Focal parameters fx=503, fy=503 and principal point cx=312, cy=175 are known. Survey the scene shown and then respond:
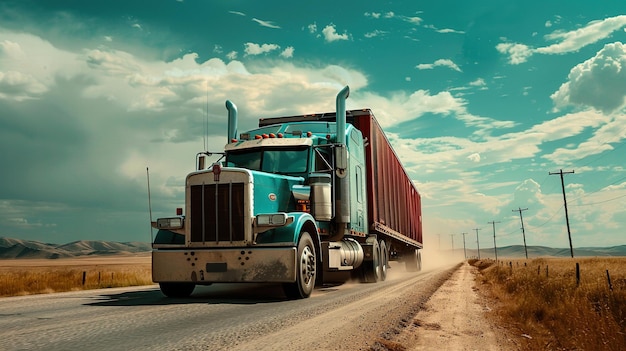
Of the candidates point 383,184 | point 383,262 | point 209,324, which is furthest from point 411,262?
point 209,324

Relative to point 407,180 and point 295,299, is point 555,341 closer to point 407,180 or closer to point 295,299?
point 295,299

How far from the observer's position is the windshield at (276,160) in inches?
400

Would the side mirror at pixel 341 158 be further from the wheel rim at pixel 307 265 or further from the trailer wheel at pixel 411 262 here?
the trailer wheel at pixel 411 262

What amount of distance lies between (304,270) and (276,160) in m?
2.46

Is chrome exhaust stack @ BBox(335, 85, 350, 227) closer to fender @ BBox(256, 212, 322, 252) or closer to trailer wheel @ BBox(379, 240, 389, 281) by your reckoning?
fender @ BBox(256, 212, 322, 252)

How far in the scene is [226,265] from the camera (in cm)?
855

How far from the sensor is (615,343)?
520cm

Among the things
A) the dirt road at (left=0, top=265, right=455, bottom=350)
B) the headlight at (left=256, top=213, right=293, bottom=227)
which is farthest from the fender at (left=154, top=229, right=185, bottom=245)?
the headlight at (left=256, top=213, right=293, bottom=227)

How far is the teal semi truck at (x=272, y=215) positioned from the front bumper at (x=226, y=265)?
0.02 m

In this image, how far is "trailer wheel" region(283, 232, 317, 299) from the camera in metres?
8.66

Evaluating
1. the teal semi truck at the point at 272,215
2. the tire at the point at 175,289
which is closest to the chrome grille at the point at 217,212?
the teal semi truck at the point at 272,215

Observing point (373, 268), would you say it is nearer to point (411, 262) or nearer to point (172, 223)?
point (172, 223)

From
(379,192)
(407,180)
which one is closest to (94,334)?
(379,192)

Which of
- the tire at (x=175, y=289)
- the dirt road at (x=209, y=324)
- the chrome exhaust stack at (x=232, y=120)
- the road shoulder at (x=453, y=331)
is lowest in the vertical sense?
the road shoulder at (x=453, y=331)
